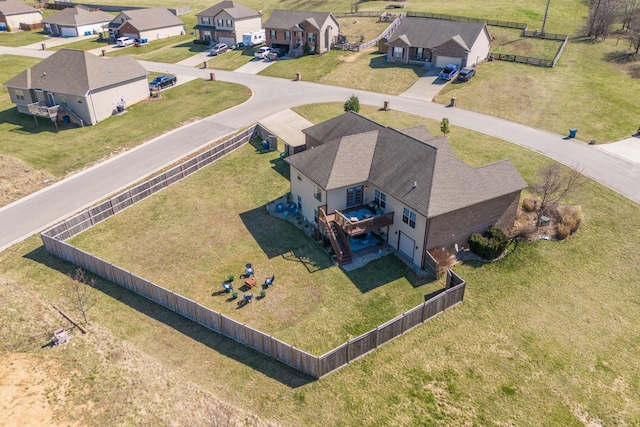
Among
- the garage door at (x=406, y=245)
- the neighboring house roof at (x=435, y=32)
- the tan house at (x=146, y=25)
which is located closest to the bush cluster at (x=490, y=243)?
the garage door at (x=406, y=245)

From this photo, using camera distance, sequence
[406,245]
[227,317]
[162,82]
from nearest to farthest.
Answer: [227,317] → [406,245] → [162,82]

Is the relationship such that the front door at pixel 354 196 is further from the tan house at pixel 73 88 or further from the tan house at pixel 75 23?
the tan house at pixel 75 23

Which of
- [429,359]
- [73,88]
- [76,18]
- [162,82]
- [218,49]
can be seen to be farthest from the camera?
[76,18]

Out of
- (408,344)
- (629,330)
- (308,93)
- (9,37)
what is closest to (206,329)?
(408,344)

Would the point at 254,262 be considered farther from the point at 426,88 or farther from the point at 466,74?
the point at 466,74

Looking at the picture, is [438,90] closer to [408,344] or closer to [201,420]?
[408,344]

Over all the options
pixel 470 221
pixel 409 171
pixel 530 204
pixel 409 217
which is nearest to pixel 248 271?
pixel 409 217

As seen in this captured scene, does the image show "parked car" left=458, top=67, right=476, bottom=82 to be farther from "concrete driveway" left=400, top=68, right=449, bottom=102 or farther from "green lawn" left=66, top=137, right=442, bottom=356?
"green lawn" left=66, top=137, right=442, bottom=356
